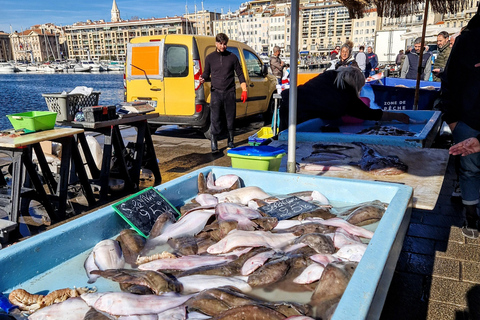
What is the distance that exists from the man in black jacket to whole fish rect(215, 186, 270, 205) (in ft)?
14.4

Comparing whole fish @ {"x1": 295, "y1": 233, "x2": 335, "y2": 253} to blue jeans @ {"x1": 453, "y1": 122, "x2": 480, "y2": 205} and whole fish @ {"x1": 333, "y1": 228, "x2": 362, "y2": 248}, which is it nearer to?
whole fish @ {"x1": 333, "y1": 228, "x2": 362, "y2": 248}

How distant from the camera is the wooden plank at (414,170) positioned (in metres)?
3.17

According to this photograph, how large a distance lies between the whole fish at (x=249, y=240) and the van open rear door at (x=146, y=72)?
21.2ft

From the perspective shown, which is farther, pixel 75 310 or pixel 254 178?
pixel 254 178

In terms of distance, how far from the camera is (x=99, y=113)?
4.64 metres

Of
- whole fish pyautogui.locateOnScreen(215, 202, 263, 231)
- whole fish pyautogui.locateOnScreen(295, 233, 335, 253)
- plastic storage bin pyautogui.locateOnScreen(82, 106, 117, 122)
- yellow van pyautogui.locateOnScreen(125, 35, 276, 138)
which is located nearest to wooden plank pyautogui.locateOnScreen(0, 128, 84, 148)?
plastic storage bin pyautogui.locateOnScreen(82, 106, 117, 122)

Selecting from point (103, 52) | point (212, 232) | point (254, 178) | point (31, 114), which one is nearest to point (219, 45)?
point (31, 114)

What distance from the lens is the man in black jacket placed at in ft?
24.1

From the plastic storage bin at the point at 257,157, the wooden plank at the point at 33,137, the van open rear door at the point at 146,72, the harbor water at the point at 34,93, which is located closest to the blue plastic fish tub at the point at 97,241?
the plastic storage bin at the point at 257,157

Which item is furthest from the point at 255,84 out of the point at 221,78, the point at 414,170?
the point at 414,170

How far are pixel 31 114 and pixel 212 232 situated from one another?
3121mm

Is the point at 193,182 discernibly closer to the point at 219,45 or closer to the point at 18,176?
the point at 18,176

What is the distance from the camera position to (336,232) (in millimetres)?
2461

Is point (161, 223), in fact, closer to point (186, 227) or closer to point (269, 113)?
point (186, 227)
